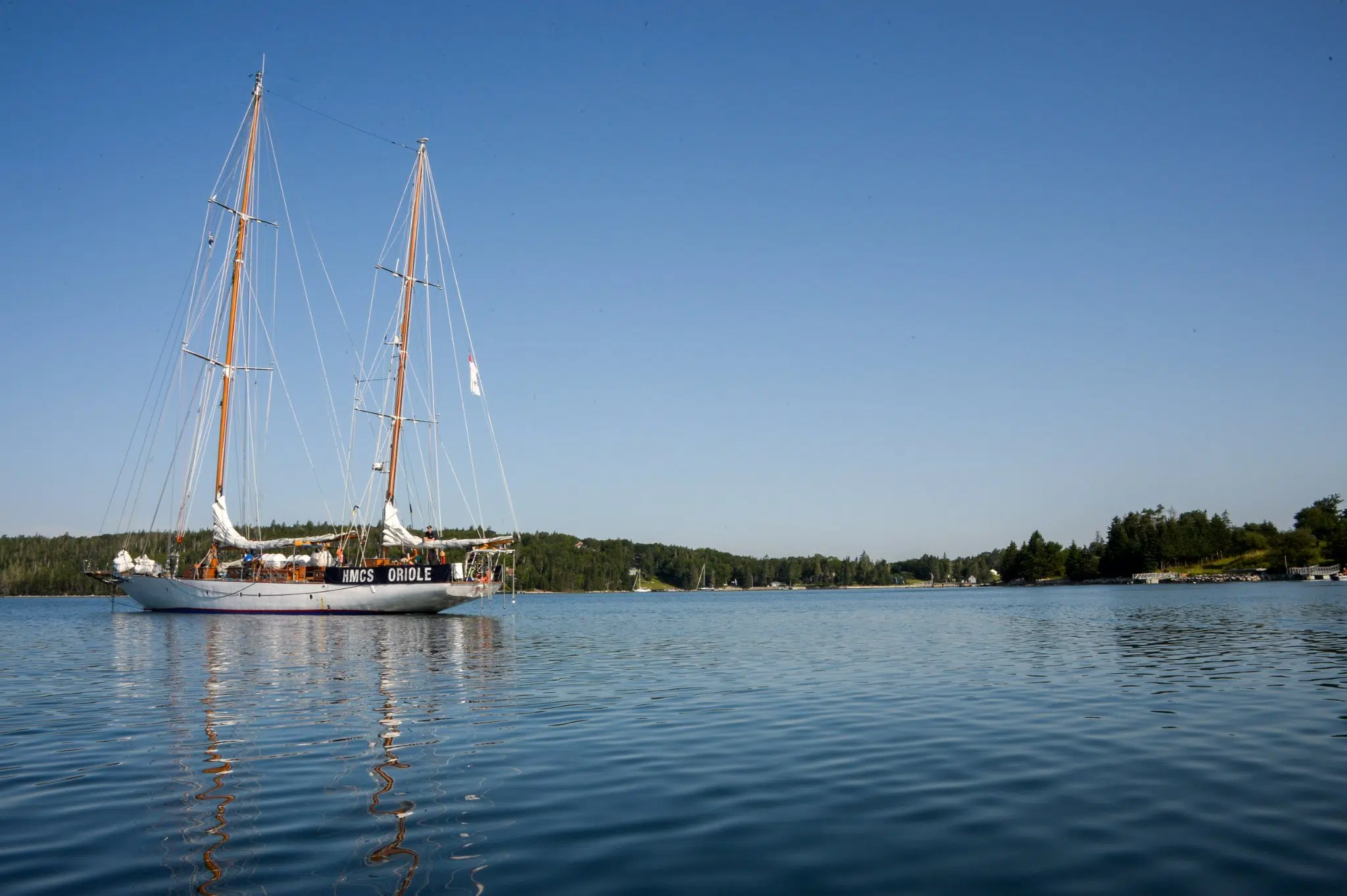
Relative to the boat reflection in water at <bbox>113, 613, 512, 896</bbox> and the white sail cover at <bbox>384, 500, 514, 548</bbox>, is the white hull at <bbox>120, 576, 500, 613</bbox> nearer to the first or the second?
the white sail cover at <bbox>384, 500, 514, 548</bbox>

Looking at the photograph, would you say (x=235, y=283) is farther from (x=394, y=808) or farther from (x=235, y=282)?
(x=394, y=808)

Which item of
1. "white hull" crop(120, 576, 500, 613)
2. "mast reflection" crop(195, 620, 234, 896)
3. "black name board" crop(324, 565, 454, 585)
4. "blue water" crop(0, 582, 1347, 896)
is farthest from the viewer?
"white hull" crop(120, 576, 500, 613)

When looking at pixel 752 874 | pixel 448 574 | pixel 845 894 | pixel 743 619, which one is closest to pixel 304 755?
pixel 752 874

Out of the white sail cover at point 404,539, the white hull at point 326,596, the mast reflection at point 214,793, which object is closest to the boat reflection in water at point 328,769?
the mast reflection at point 214,793

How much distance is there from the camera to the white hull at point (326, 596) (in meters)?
82.4

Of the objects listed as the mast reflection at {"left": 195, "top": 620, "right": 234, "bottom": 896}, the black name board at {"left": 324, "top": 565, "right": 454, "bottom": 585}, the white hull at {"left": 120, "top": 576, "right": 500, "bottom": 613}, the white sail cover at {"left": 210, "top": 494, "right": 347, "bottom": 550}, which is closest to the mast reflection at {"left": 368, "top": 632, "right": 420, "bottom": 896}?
the mast reflection at {"left": 195, "top": 620, "right": 234, "bottom": 896}

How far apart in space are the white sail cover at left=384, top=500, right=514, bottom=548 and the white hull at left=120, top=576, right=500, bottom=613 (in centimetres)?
406

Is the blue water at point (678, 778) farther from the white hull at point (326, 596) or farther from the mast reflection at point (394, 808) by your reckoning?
the white hull at point (326, 596)

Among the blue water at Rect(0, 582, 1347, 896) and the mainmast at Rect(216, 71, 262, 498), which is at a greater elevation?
the mainmast at Rect(216, 71, 262, 498)

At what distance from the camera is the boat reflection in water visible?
34.5 ft

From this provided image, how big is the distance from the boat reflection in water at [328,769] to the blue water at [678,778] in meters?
0.08

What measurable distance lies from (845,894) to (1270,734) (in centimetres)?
1452

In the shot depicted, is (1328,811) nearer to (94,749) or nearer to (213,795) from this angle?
(213,795)

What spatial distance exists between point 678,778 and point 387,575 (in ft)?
233
